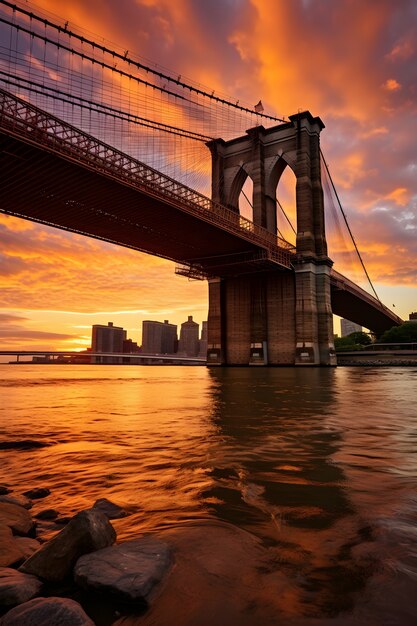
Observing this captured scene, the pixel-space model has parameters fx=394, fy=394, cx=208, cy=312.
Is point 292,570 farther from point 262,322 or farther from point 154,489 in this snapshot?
point 262,322

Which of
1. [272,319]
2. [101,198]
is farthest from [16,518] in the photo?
[272,319]

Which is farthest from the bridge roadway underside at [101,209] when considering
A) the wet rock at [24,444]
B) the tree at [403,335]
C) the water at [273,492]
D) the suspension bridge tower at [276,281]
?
the tree at [403,335]

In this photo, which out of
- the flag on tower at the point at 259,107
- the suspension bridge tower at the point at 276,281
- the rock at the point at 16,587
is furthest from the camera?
the flag on tower at the point at 259,107

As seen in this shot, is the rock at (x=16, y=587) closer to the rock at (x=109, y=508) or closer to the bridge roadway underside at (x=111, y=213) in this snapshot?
the rock at (x=109, y=508)

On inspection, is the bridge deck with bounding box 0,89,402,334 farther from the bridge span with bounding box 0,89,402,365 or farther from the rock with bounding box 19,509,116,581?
the rock with bounding box 19,509,116,581

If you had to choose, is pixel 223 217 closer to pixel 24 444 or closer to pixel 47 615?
pixel 24 444

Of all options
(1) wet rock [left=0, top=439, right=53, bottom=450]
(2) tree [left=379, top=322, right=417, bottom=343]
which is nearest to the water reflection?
(1) wet rock [left=0, top=439, right=53, bottom=450]
